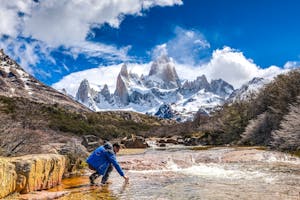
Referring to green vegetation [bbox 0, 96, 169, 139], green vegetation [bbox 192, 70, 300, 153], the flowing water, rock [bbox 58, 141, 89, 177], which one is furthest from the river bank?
green vegetation [bbox 0, 96, 169, 139]

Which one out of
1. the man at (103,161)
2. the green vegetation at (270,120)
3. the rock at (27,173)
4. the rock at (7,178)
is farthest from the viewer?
the green vegetation at (270,120)

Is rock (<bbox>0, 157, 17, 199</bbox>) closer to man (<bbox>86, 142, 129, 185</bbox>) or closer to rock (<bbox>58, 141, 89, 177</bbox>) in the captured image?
man (<bbox>86, 142, 129, 185</bbox>)

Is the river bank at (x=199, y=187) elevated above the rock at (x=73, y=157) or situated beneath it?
situated beneath

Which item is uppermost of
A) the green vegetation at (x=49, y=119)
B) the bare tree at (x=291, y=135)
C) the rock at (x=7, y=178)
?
the green vegetation at (x=49, y=119)

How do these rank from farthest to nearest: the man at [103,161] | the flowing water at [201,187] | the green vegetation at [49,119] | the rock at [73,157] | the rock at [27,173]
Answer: the green vegetation at [49,119]
the rock at [73,157]
the man at [103,161]
the flowing water at [201,187]
the rock at [27,173]

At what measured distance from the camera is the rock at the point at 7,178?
375 inches

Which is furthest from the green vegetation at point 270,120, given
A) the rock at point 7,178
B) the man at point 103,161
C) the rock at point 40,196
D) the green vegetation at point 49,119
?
the rock at point 7,178

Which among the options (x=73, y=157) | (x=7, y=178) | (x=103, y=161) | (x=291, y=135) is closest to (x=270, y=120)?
(x=291, y=135)

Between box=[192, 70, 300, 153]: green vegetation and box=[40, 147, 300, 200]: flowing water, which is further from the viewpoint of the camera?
box=[192, 70, 300, 153]: green vegetation

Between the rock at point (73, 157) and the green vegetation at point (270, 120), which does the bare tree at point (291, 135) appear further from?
the rock at point (73, 157)

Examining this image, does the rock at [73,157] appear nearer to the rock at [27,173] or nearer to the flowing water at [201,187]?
the flowing water at [201,187]

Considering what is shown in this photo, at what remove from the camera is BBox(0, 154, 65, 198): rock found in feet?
32.2

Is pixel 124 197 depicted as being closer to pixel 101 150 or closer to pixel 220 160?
pixel 101 150

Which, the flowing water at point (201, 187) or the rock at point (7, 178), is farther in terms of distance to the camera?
the flowing water at point (201, 187)
